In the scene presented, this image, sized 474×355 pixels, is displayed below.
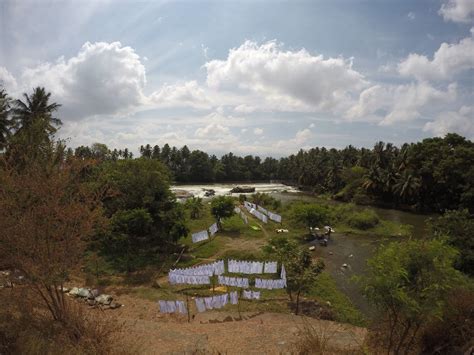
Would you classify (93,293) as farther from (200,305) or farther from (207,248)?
(207,248)

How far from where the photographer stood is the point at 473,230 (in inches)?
938

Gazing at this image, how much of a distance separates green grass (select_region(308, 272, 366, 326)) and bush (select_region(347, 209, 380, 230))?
51.6 ft

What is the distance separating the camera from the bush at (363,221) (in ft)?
127

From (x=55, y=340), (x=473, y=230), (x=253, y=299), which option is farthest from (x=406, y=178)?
(x=55, y=340)

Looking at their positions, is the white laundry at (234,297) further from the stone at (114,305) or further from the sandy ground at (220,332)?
the stone at (114,305)

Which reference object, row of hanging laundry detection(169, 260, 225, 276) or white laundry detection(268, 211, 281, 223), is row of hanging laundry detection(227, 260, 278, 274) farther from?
white laundry detection(268, 211, 281, 223)

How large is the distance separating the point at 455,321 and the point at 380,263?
14.7ft

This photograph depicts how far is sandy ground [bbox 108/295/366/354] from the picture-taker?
44.7 feet

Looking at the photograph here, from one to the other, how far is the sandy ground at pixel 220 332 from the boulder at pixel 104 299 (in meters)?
0.97

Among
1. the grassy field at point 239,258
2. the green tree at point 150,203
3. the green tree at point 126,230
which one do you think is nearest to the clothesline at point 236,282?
the grassy field at point 239,258

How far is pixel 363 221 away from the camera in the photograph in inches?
1529

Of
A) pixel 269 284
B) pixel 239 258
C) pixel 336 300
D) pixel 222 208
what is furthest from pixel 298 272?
pixel 222 208

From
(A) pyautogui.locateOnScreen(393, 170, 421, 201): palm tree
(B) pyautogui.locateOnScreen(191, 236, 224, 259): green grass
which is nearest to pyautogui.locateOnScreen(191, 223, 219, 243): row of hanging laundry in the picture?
(B) pyautogui.locateOnScreen(191, 236, 224, 259): green grass

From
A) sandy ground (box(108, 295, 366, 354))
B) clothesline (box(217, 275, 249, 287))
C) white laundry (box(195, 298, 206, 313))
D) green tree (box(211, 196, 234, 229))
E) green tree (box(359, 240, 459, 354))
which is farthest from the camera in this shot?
green tree (box(211, 196, 234, 229))
